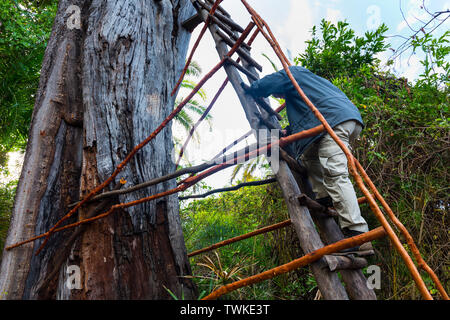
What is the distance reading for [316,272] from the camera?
111cm

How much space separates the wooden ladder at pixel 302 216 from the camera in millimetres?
1101

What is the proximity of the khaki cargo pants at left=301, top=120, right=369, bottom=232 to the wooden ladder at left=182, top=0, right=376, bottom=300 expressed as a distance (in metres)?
0.10

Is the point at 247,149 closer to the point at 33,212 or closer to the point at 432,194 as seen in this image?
the point at 33,212

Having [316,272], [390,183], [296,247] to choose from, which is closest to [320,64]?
→ [390,183]

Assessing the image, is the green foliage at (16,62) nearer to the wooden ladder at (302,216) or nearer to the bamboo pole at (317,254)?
the wooden ladder at (302,216)

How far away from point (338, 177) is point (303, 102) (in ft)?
1.76

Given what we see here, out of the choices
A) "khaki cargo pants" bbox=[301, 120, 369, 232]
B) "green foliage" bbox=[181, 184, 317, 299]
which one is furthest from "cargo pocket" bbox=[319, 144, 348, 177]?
"green foliage" bbox=[181, 184, 317, 299]

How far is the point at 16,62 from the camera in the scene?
4512 mm

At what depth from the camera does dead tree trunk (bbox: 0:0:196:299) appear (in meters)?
1.54

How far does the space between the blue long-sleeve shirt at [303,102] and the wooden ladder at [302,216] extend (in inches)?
4.0

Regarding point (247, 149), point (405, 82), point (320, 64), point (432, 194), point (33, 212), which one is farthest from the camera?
point (320, 64)

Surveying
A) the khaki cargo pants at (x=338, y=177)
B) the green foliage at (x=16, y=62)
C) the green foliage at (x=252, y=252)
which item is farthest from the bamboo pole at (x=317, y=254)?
the green foliage at (x=16, y=62)

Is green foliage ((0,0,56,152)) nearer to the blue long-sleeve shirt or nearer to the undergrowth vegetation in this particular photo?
the undergrowth vegetation
